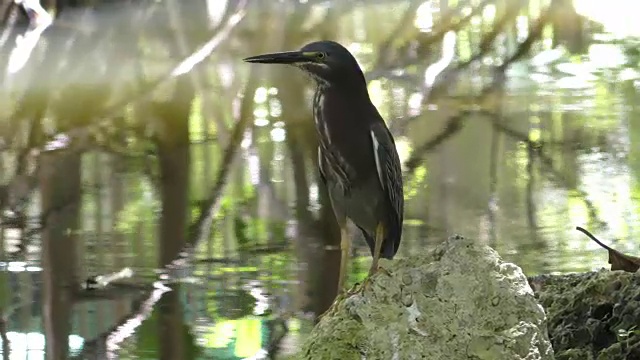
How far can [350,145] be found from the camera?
7.65ft

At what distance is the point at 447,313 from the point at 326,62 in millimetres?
737

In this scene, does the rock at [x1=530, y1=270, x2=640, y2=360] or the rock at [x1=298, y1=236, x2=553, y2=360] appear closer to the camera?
the rock at [x1=298, y1=236, x2=553, y2=360]

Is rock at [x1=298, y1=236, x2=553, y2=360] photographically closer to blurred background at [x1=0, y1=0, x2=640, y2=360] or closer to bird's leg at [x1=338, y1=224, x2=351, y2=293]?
bird's leg at [x1=338, y1=224, x2=351, y2=293]

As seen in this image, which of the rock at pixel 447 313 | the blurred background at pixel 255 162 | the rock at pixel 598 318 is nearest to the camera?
the rock at pixel 447 313

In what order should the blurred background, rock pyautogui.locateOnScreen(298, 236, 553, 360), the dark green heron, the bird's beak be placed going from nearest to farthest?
rock pyautogui.locateOnScreen(298, 236, 553, 360), the bird's beak, the dark green heron, the blurred background

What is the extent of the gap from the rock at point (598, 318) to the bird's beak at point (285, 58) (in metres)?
0.73

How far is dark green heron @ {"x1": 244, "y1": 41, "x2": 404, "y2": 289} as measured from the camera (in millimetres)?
2289

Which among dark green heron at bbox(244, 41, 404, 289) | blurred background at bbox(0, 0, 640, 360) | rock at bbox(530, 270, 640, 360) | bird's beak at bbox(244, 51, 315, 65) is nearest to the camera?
rock at bbox(530, 270, 640, 360)

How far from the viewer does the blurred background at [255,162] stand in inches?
123

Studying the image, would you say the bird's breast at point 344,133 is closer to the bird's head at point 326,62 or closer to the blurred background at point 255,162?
the bird's head at point 326,62

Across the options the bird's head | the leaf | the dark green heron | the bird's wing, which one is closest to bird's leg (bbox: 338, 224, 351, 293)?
the dark green heron

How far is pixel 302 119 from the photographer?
530 centimetres

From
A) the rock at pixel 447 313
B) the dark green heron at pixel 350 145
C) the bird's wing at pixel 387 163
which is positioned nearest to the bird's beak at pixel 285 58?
the dark green heron at pixel 350 145

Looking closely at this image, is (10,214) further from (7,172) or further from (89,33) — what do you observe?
(89,33)
